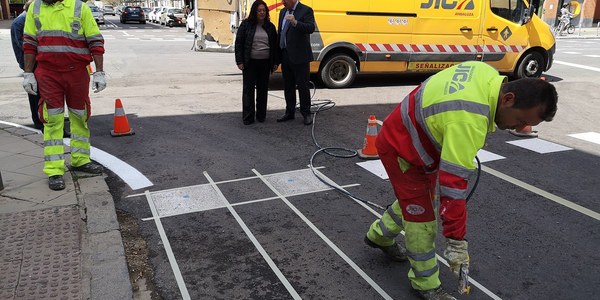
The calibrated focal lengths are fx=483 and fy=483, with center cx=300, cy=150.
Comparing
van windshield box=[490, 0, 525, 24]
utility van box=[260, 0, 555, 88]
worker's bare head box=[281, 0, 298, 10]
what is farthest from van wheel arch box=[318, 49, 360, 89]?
van windshield box=[490, 0, 525, 24]

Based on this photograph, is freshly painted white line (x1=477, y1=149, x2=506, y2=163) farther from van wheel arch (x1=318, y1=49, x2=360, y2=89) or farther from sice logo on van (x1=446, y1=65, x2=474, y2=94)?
van wheel arch (x1=318, y1=49, x2=360, y2=89)

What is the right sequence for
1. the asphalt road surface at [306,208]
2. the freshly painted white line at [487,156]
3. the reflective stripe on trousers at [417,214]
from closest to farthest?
the reflective stripe on trousers at [417,214] → the asphalt road surface at [306,208] → the freshly painted white line at [487,156]

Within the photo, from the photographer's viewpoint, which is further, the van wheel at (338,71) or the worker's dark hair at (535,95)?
the van wheel at (338,71)

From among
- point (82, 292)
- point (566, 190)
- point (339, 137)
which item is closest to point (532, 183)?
point (566, 190)

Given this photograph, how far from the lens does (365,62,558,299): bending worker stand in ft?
7.82

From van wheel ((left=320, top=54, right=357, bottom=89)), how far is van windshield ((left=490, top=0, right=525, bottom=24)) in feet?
11.5

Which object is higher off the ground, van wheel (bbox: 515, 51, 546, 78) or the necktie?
the necktie

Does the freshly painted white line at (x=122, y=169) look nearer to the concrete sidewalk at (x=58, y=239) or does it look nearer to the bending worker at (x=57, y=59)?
the concrete sidewalk at (x=58, y=239)

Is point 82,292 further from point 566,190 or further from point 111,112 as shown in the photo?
point 111,112

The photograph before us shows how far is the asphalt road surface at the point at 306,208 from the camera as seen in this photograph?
10.8ft

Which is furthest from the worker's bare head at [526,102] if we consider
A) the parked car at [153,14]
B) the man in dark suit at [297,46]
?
the parked car at [153,14]

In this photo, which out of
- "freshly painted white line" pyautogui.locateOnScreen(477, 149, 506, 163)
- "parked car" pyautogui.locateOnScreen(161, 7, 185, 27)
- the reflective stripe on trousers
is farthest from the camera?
"parked car" pyautogui.locateOnScreen(161, 7, 185, 27)

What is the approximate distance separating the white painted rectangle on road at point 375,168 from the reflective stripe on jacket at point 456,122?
2516 millimetres

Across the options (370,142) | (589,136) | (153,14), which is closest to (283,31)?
(370,142)
